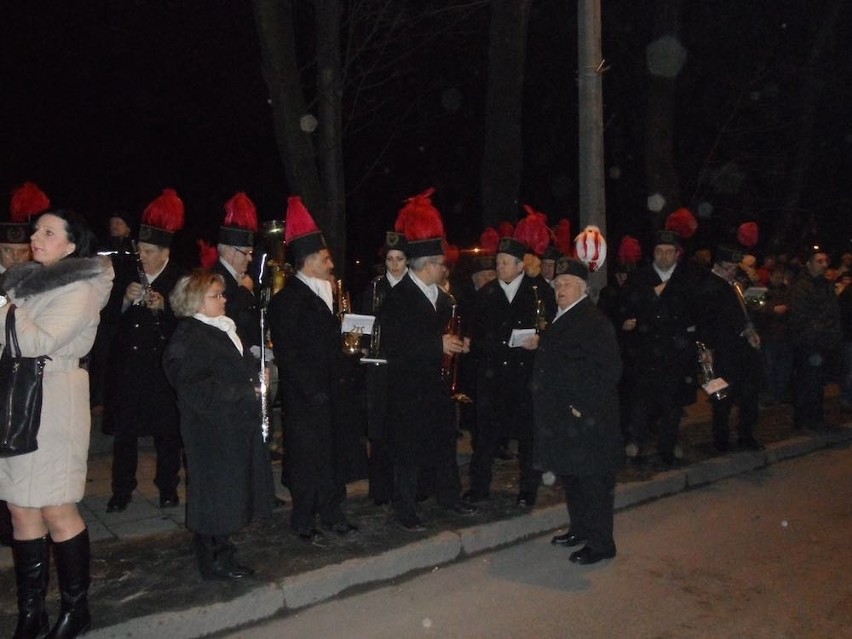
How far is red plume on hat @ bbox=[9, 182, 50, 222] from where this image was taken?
6.58m

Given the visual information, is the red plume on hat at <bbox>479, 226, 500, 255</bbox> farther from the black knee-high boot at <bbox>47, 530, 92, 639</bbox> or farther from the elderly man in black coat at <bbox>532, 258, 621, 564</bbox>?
the black knee-high boot at <bbox>47, 530, 92, 639</bbox>

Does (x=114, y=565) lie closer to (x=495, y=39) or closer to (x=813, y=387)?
(x=813, y=387)

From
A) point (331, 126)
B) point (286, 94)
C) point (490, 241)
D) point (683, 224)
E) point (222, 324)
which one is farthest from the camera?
point (331, 126)

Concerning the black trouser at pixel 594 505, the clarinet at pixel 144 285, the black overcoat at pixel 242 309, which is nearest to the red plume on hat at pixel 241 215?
the black overcoat at pixel 242 309

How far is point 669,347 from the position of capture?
7934 mm

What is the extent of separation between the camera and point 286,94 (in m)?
10.6

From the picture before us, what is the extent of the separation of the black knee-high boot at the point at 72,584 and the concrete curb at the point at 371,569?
151mm

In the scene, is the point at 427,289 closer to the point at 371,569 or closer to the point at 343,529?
the point at 343,529

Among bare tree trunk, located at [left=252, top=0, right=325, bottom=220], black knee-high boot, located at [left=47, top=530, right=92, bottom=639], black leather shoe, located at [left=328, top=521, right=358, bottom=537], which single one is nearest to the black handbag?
black knee-high boot, located at [left=47, top=530, right=92, bottom=639]

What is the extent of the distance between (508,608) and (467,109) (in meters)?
17.6

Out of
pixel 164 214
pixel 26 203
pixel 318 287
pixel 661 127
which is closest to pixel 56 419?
pixel 318 287

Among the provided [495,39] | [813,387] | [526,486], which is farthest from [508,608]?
[495,39]

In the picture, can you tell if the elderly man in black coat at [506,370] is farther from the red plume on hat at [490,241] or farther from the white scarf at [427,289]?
the red plume on hat at [490,241]

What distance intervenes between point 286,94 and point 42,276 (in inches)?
269
